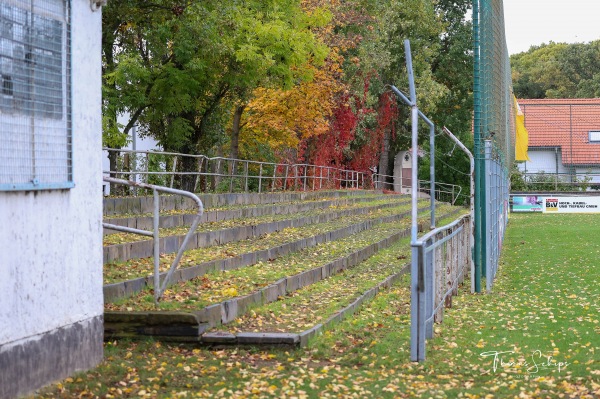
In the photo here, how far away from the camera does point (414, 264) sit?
8539 mm

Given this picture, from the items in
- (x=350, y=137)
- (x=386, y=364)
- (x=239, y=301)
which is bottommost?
(x=386, y=364)

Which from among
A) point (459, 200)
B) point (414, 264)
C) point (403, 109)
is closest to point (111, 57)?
point (414, 264)

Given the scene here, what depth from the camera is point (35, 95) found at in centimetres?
699

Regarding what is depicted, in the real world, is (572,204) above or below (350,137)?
below

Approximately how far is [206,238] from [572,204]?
1599 inches

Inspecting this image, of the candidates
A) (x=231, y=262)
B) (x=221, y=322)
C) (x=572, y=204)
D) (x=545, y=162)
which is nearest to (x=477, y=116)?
(x=231, y=262)

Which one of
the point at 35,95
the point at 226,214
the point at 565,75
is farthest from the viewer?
the point at 565,75

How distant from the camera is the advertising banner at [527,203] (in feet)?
169

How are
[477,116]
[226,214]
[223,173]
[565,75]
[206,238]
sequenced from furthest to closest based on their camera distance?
[565,75] → [223,173] → [226,214] → [477,116] → [206,238]

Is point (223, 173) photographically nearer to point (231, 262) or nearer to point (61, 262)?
point (231, 262)

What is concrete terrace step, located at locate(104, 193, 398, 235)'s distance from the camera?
13.0 metres

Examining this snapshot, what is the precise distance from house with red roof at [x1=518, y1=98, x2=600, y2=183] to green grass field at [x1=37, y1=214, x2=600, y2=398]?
52.2 metres

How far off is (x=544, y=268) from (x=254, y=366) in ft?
42.2

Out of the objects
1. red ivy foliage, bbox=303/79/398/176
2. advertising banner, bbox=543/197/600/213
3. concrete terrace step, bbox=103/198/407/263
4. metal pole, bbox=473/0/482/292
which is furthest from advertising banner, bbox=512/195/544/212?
metal pole, bbox=473/0/482/292
